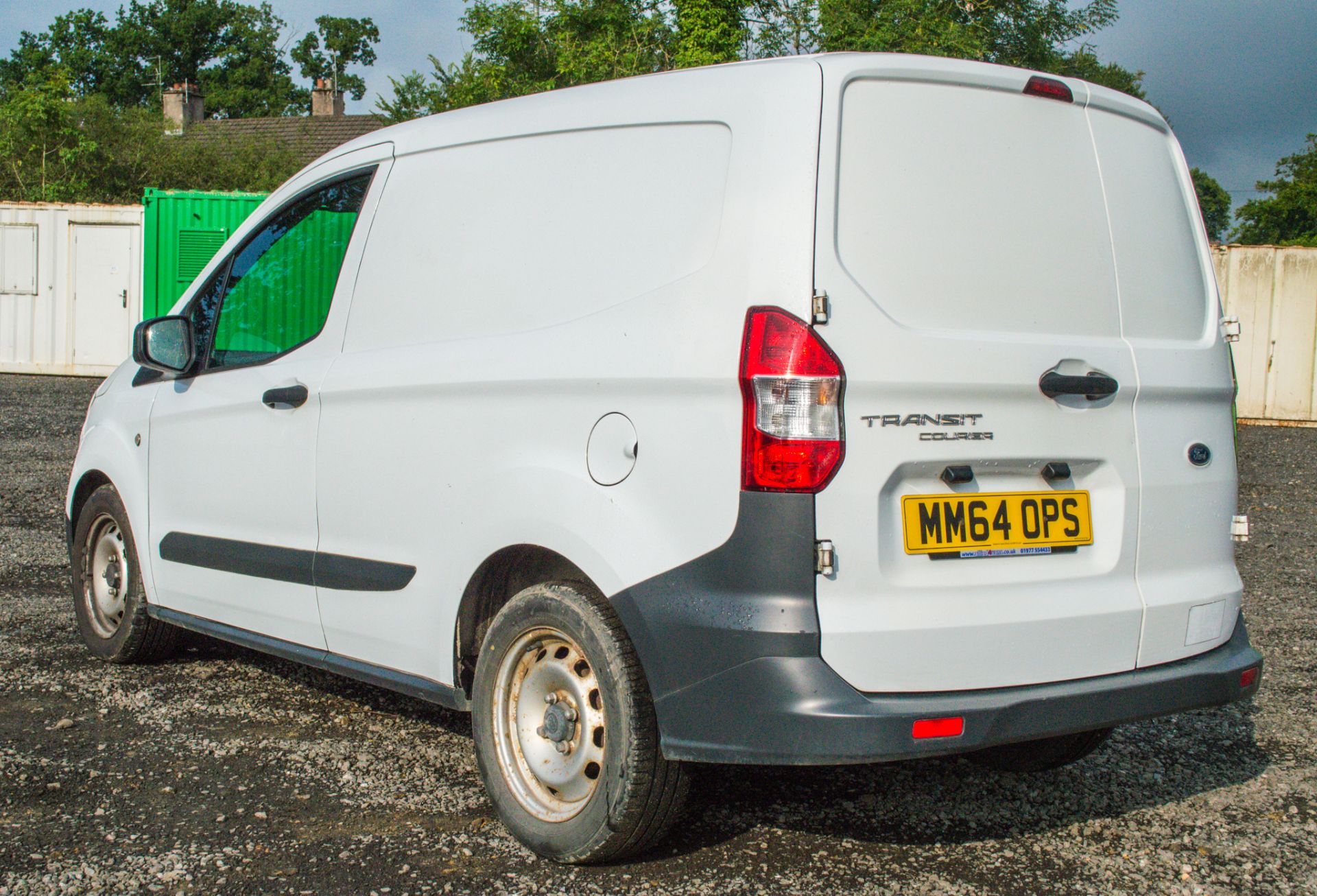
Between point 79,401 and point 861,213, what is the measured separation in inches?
612

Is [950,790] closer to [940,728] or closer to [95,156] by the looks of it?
[940,728]

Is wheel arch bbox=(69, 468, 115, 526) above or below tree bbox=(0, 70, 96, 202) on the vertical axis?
below

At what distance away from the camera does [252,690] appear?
4812 mm

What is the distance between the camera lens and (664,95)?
317 cm

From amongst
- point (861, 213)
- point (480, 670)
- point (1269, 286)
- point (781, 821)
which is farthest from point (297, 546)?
point (1269, 286)

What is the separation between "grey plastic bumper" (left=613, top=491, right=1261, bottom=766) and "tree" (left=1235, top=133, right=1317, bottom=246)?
69069 mm

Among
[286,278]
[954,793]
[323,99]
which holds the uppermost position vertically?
[323,99]

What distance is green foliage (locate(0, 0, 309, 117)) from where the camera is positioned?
70938mm

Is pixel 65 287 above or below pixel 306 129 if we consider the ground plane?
below

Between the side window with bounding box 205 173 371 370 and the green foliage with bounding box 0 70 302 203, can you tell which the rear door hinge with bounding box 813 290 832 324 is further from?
the green foliage with bounding box 0 70 302 203

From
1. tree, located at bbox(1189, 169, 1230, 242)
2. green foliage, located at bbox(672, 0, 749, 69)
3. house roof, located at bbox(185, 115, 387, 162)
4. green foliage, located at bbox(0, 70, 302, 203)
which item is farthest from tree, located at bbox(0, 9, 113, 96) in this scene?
tree, located at bbox(1189, 169, 1230, 242)

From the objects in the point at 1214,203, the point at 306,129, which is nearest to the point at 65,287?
the point at 306,129

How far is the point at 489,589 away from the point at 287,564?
0.91 metres

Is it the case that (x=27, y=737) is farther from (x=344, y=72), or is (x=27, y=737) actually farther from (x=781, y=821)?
(x=344, y=72)
